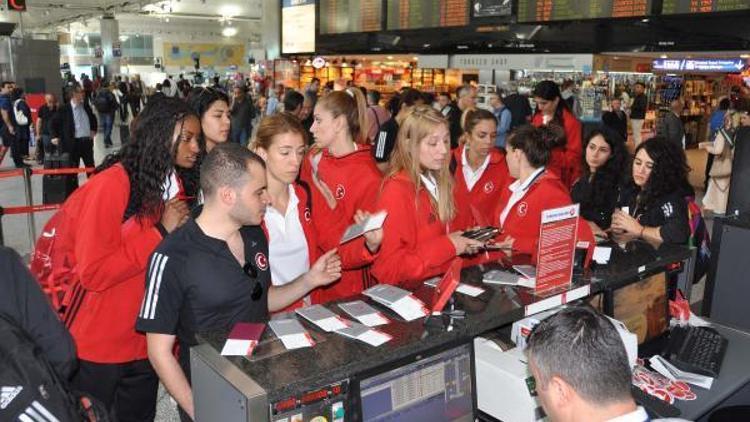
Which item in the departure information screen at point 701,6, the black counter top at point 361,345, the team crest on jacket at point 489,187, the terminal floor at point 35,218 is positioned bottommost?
the terminal floor at point 35,218

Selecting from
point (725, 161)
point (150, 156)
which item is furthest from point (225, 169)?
point (725, 161)

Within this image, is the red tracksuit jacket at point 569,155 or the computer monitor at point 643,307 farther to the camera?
the red tracksuit jacket at point 569,155

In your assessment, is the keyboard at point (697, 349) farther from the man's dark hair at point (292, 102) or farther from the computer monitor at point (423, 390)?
the man's dark hair at point (292, 102)

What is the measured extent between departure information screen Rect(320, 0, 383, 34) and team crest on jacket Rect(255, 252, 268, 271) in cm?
839

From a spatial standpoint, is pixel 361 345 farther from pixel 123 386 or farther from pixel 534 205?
pixel 534 205

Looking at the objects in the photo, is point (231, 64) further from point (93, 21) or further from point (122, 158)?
point (122, 158)

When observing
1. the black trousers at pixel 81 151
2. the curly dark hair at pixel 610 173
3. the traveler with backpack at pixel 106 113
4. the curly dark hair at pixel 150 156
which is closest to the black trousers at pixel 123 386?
the curly dark hair at pixel 150 156

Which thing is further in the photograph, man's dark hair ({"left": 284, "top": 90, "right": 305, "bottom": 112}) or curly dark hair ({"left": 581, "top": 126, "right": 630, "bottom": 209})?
man's dark hair ({"left": 284, "top": 90, "right": 305, "bottom": 112})

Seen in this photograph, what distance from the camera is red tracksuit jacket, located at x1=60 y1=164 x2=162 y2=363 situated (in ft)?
6.31

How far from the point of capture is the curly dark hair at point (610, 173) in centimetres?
380

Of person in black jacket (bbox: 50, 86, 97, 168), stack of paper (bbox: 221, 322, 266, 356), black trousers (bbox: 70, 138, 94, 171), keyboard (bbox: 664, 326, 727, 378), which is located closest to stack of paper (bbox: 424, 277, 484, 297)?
stack of paper (bbox: 221, 322, 266, 356)

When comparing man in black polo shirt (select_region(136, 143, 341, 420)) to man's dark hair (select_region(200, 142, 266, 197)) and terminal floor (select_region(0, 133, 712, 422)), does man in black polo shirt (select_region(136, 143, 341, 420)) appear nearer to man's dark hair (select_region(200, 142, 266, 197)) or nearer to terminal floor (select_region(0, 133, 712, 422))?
man's dark hair (select_region(200, 142, 266, 197))

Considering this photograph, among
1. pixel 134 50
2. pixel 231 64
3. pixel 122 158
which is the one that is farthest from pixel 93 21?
pixel 122 158

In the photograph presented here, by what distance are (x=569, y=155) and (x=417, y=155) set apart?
3.32 metres
